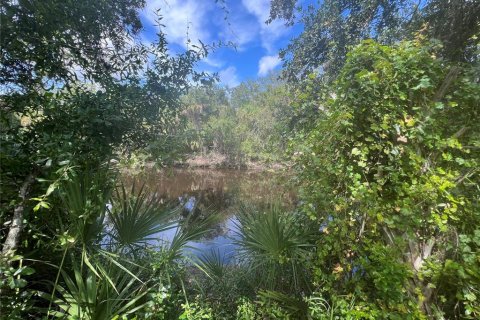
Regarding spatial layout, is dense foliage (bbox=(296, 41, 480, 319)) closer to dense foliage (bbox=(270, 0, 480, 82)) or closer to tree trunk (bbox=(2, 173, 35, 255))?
dense foliage (bbox=(270, 0, 480, 82))

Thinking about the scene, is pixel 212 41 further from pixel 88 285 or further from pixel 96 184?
pixel 88 285

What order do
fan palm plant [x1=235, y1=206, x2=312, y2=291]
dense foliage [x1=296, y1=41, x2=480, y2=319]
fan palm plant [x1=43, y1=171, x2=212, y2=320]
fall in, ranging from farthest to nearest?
1. fan palm plant [x1=235, y1=206, x2=312, y2=291]
2. dense foliage [x1=296, y1=41, x2=480, y2=319]
3. fan palm plant [x1=43, y1=171, x2=212, y2=320]

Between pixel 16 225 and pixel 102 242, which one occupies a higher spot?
pixel 16 225

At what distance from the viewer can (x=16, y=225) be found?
203cm

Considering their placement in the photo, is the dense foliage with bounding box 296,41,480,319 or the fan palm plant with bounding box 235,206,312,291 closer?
the dense foliage with bounding box 296,41,480,319

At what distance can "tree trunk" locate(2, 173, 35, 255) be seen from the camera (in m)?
1.98

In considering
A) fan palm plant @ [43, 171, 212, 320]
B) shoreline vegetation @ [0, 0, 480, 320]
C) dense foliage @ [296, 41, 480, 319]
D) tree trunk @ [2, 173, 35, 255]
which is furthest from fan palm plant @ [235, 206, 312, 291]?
tree trunk @ [2, 173, 35, 255]

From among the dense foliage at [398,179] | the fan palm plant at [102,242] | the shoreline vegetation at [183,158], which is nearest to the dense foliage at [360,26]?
the shoreline vegetation at [183,158]

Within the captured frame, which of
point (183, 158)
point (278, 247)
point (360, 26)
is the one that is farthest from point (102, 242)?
point (360, 26)

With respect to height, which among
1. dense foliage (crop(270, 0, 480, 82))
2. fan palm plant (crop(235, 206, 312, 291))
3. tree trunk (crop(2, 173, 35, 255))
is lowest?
fan palm plant (crop(235, 206, 312, 291))

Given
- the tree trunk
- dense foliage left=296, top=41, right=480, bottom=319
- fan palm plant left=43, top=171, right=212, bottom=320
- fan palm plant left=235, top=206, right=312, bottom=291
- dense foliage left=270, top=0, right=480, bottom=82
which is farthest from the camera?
dense foliage left=270, top=0, right=480, bottom=82

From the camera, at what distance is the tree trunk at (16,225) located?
6.51 ft

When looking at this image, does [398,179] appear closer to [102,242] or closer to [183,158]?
[183,158]

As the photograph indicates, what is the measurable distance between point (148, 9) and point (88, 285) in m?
3.48
